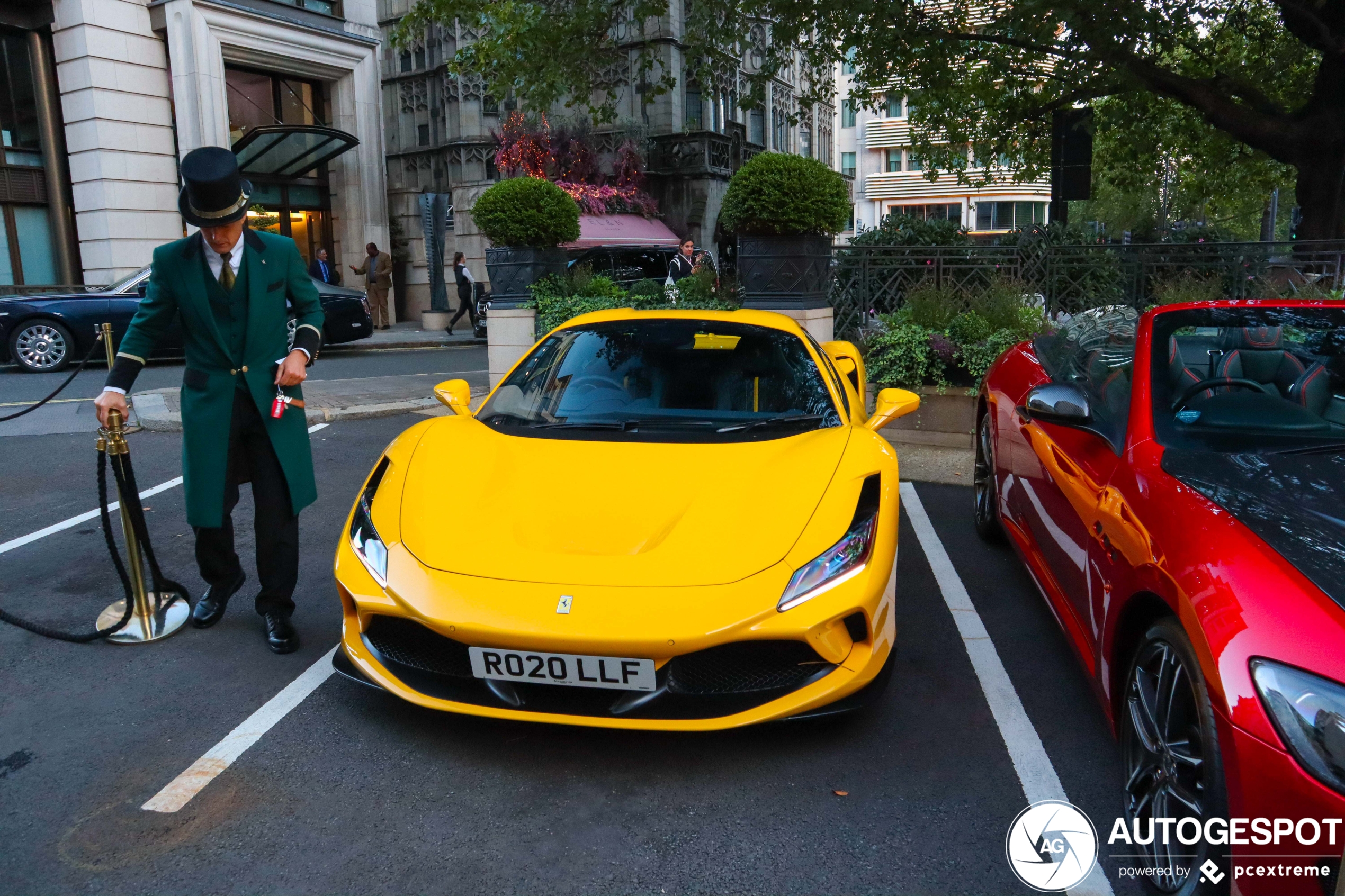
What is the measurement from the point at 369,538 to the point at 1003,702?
232 cm

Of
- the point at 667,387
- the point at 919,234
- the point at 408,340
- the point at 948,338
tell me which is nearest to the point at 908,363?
the point at 948,338

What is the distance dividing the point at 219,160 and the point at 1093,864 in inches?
149

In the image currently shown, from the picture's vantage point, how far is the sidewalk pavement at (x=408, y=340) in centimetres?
1847

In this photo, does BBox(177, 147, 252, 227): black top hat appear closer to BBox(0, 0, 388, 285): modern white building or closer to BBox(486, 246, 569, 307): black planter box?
BBox(486, 246, 569, 307): black planter box

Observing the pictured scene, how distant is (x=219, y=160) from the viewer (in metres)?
3.79

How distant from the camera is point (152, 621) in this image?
4176 mm

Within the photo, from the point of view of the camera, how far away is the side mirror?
3396 millimetres

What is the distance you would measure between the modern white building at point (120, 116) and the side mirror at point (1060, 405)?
19910 millimetres

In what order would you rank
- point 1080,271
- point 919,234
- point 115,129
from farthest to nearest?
point 115,129 → point 919,234 → point 1080,271

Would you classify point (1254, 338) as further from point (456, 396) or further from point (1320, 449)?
point (456, 396)

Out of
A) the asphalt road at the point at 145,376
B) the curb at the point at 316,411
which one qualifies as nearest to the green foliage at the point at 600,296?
the curb at the point at 316,411

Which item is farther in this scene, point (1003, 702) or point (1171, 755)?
point (1003, 702)

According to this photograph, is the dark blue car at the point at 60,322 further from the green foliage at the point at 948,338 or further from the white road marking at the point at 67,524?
the green foliage at the point at 948,338

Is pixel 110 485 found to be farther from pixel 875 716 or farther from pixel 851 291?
pixel 851 291
